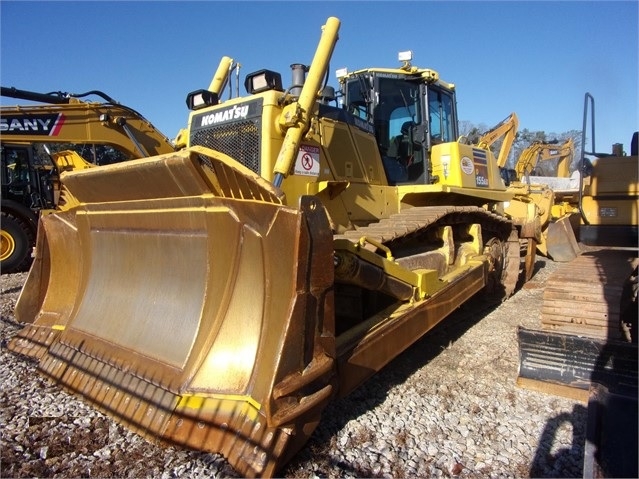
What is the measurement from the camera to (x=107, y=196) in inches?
139

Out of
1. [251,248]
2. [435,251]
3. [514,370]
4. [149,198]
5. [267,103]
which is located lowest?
[514,370]

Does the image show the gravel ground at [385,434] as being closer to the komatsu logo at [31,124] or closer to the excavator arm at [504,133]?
the komatsu logo at [31,124]

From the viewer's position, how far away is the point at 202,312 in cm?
288

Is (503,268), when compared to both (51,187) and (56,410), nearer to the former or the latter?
(56,410)

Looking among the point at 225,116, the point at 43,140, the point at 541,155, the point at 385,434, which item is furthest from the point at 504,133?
the point at 43,140

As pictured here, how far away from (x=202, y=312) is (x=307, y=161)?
1796 millimetres

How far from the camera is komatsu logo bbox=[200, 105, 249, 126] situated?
4.17 meters

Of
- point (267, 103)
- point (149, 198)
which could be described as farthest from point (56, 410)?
point (267, 103)

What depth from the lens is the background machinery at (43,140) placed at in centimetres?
828

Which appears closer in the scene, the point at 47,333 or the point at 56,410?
the point at 56,410

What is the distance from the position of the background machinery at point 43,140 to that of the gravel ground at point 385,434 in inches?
205

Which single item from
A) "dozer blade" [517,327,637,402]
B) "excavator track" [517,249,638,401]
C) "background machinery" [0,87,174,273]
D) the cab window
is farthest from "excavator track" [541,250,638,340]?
"background machinery" [0,87,174,273]

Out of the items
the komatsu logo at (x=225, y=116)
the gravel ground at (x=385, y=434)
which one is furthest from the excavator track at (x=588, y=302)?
the komatsu logo at (x=225, y=116)

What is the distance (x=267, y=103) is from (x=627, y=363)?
337cm
